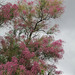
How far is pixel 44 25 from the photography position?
74.5ft

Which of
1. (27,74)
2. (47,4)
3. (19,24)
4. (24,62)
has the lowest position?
(27,74)

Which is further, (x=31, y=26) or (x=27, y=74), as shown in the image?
(x=31, y=26)

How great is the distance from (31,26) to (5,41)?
12.6 ft

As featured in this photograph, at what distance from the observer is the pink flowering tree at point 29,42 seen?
56.9 feet

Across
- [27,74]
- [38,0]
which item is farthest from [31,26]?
[27,74]

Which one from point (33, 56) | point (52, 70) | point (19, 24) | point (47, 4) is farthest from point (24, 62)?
point (47, 4)

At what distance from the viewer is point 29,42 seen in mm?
19922

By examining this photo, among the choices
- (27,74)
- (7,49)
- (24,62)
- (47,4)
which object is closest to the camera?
(27,74)

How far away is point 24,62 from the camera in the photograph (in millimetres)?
17953

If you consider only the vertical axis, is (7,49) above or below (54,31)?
below

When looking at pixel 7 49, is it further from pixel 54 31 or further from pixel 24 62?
pixel 54 31

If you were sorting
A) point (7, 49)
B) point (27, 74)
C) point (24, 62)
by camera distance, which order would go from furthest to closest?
point (7, 49)
point (24, 62)
point (27, 74)

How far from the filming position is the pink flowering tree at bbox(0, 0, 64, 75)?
17.3 metres

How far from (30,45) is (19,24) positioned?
3.32 metres
